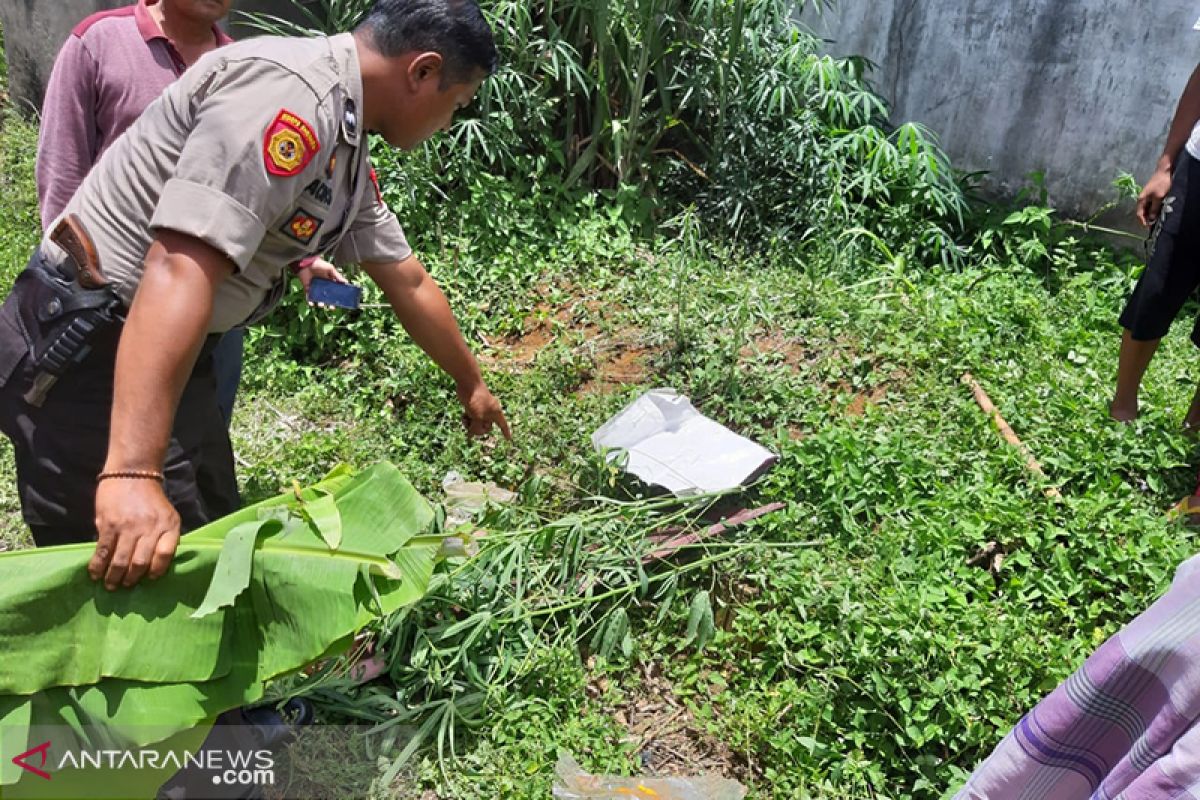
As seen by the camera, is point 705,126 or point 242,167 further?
point 705,126

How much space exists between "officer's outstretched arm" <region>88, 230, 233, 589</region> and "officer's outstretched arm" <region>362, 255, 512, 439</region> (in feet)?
2.35

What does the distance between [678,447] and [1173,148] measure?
81.4 inches

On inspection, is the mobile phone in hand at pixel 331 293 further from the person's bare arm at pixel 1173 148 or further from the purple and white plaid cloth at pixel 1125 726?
the person's bare arm at pixel 1173 148

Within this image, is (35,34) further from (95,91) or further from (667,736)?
(667,736)

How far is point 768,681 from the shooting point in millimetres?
2686

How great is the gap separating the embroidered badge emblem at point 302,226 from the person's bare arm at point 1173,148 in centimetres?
295

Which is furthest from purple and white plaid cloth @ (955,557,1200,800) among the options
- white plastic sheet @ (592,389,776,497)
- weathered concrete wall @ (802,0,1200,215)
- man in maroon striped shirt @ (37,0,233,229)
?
weathered concrete wall @ (802,0,1200,215)

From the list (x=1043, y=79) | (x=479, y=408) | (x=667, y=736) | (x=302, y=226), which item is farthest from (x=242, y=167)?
(x=1043, y=79)

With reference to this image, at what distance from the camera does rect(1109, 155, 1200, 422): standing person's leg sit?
131 inches

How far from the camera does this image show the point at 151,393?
167cm

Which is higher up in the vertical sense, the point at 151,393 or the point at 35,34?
the point at 151,393

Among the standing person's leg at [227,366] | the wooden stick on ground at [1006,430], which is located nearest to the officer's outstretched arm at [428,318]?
the standing person's leg at [227,366]

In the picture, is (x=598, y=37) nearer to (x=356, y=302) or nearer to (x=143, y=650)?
(x=356, y=302)

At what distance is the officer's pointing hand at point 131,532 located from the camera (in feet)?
5.44
